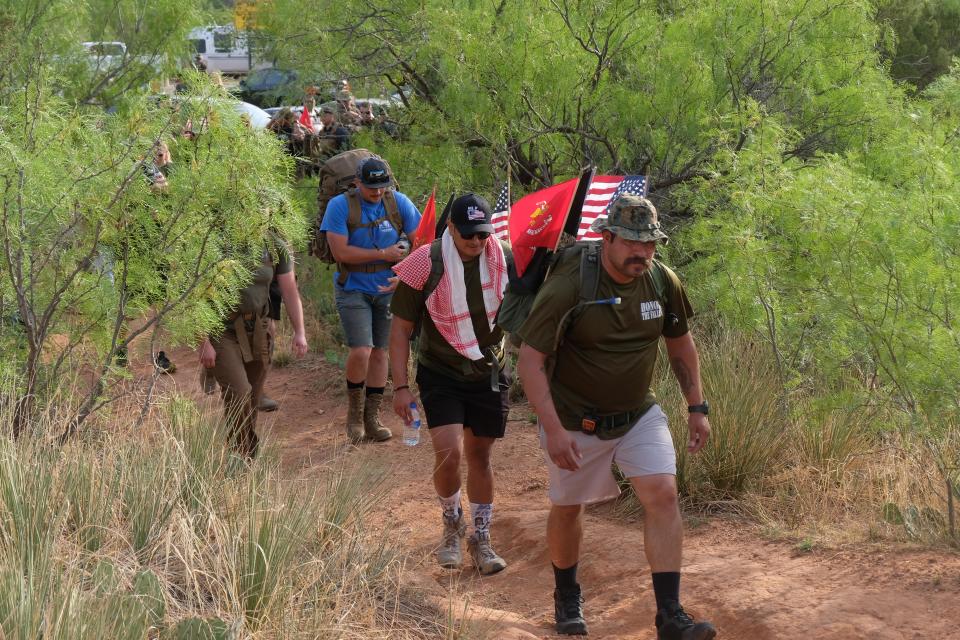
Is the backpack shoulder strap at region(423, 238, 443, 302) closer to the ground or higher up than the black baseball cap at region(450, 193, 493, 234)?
closer to the ground

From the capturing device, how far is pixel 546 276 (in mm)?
5398

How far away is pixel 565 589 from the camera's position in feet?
18.2

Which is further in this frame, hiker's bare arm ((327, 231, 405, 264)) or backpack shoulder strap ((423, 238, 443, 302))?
hiker's bare arm ((327, 231, 405, 264))

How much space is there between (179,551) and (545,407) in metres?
1.54

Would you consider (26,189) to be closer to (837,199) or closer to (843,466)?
(837,199)

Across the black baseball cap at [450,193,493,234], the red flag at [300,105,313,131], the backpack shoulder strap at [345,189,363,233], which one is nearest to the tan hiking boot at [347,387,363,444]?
the backpack shoulder strap at [345,189,363,233]

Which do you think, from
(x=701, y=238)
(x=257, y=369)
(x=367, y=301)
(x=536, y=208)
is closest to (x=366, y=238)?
(x=367, y=301)

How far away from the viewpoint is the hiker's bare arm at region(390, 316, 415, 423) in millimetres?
6105

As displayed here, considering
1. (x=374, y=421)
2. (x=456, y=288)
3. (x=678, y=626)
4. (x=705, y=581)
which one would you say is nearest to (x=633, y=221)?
(x=456, y=288)

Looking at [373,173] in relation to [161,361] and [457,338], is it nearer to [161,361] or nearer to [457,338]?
[161,361]

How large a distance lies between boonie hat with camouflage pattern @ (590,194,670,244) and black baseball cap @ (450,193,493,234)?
0.98m

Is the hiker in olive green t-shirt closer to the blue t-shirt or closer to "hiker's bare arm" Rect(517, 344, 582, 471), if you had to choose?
"hiker's bare arm" Rect(517, 344, 582, 471)

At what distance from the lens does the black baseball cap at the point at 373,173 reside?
7996 millimetres

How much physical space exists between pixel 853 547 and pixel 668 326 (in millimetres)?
1587
